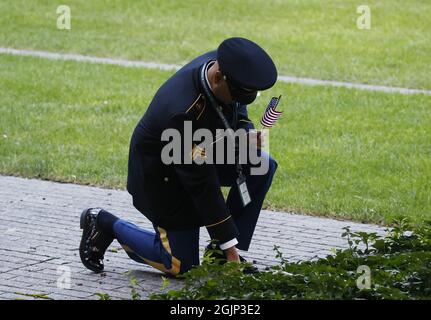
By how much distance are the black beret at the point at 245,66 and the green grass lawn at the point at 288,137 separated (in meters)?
2.49

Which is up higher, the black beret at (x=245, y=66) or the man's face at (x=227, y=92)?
the black beret at (x=245, y=66)

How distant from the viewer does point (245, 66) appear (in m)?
6.04

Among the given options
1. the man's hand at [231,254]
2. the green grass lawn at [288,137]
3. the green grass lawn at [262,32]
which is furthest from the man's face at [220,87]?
the green grass lawn at [262,32]

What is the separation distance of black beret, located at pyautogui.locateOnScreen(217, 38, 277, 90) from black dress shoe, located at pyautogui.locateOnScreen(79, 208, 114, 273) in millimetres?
1540

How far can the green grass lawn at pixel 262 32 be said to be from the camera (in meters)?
15.4

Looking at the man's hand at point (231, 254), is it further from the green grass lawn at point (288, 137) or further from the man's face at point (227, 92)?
the green grass lawn at point (288, 137)

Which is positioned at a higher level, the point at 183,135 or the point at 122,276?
the point at 183,135

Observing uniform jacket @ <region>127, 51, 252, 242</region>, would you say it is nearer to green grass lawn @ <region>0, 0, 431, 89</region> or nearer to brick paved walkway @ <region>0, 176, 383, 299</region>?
brick paved walkway @ <region>0, 176, 383, 299</region>

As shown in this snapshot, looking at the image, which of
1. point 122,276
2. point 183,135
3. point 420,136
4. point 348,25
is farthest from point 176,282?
point 348,25

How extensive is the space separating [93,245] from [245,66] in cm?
171

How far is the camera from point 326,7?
2027cm

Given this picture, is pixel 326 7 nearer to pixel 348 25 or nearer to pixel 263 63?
pixel 348 25
